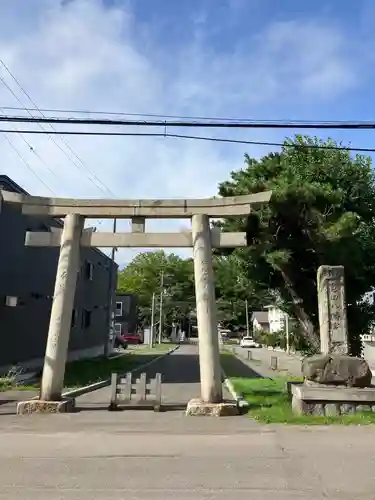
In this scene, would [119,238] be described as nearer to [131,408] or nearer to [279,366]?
[131,408]

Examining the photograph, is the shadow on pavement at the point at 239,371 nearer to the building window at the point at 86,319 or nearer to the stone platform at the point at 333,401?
the building window at the point at 86,319

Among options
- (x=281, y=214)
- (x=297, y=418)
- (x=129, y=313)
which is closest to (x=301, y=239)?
(x=281, y=214)

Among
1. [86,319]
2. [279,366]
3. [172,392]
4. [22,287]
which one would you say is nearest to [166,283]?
[86,319]

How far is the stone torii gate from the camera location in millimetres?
12328

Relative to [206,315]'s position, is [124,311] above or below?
above

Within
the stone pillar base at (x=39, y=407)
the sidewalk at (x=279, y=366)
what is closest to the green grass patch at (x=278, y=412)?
the stone pillar base at (x=39, y=407)

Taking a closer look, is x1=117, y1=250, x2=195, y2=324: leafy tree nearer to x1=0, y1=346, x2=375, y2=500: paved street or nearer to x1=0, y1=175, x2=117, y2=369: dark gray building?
x1=0, y1=175, x2=117, y2=369: dark gray building

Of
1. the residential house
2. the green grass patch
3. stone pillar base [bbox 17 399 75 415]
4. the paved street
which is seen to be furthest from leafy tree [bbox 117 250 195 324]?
the paved street

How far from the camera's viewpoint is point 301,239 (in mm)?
16609

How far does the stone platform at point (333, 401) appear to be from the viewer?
36.7ft

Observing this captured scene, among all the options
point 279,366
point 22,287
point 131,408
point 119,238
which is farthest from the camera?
point 279,366

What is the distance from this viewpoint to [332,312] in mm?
12555

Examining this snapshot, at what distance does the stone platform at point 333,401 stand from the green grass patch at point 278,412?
178 mm

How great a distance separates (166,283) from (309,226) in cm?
6494
